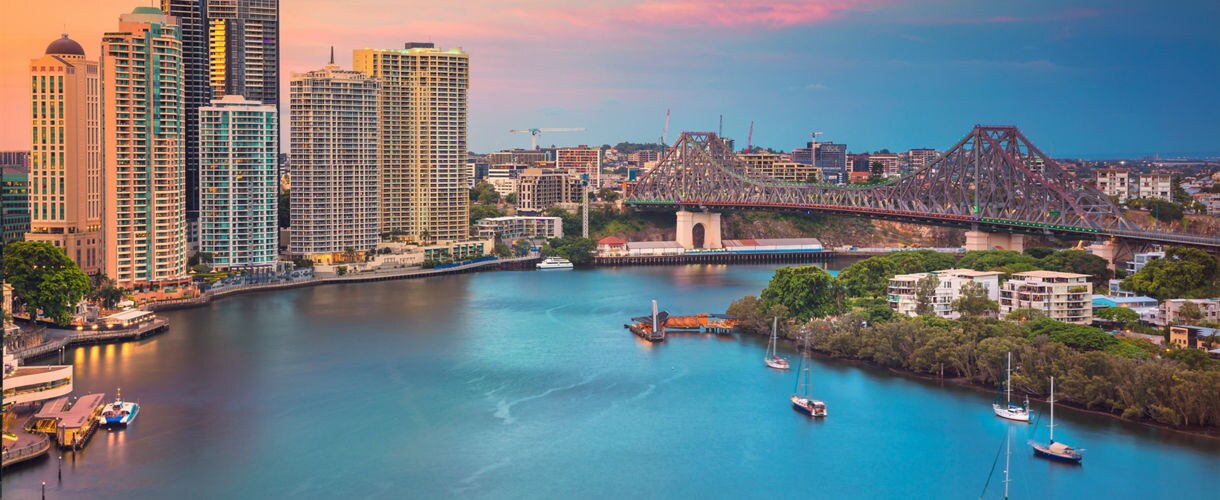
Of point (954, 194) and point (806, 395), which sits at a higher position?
point (954, 194)

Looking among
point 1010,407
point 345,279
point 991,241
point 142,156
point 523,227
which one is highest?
point 142,156

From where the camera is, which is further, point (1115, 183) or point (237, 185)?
point (1115, 183)

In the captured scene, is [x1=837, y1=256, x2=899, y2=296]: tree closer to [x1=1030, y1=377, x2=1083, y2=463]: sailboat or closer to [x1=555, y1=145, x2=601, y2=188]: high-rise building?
[x1=1030, y1=377, x2=1083, y2=463]: sailboat

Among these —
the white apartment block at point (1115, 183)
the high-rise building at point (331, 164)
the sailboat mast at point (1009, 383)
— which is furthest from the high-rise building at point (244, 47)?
the sailboat mast at point (1009, 383)

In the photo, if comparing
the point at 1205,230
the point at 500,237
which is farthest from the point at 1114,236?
the point at 500,237

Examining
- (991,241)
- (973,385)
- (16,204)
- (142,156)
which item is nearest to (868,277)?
(973,385)

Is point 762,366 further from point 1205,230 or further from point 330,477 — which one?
point 1205,230

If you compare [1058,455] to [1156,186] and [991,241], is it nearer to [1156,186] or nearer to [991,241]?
[991,241]
